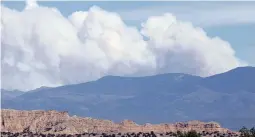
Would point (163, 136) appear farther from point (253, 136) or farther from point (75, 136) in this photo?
point (253, 136)

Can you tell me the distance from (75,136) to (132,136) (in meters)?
13.3

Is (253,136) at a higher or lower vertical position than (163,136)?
lower

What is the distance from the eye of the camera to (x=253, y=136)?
135375 millimetres

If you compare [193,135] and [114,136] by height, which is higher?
[114,136]

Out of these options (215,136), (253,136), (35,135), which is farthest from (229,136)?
(253,136)

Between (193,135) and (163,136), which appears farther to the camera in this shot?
(163,136)

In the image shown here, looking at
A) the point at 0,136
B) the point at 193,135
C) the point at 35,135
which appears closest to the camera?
the point at 193,135

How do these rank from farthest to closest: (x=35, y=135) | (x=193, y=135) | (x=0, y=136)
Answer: (x=35, y=135) → (x=0, y=136) → (x=193, y=135)

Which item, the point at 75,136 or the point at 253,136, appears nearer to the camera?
the point at 253,136

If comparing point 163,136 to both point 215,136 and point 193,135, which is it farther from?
point 193,135

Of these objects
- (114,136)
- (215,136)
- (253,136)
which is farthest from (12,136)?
(253,136)

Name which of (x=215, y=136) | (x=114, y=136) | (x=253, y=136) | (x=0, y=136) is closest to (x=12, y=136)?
(x=0, y=136)

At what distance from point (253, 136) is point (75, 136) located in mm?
67916

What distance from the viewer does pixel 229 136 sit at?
19838cm
